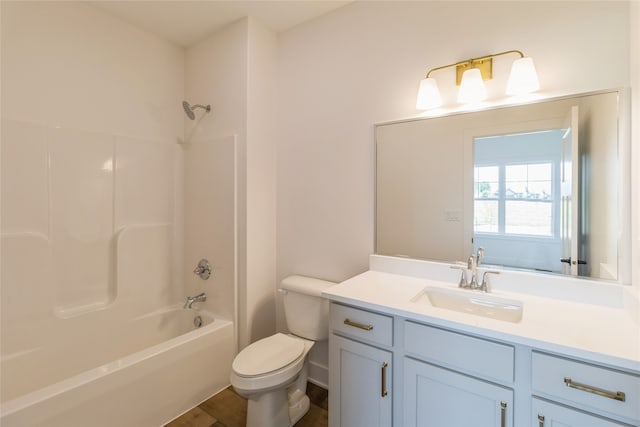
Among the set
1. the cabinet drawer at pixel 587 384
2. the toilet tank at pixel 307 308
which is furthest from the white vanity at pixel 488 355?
the toilet tank at pixel 307 308

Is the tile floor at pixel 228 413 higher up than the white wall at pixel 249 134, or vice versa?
the white wall at pixel 249 134

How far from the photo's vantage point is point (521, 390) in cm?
102

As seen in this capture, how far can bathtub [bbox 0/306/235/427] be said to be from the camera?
4.58ft

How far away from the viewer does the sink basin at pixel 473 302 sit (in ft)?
4.45

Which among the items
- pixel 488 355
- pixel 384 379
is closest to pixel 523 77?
pixel 488 355

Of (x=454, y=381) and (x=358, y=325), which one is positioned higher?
(x=358, y=325)

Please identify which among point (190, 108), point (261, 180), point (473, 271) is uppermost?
point (190, 108)

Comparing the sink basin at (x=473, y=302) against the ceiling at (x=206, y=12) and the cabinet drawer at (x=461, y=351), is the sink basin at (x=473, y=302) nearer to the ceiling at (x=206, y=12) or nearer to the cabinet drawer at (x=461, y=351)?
the cabinet drawer at (x=461, y=351)

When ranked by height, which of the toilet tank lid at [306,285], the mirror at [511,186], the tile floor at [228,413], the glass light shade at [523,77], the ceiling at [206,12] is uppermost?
the ceiling at [206,12]

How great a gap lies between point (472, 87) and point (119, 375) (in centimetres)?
236

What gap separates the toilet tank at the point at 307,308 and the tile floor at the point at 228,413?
1.45 ft

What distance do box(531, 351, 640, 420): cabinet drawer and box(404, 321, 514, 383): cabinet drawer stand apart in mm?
89

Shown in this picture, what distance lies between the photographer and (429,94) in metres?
1.65

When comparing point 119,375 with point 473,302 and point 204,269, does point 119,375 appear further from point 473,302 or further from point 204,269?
point 473,302
